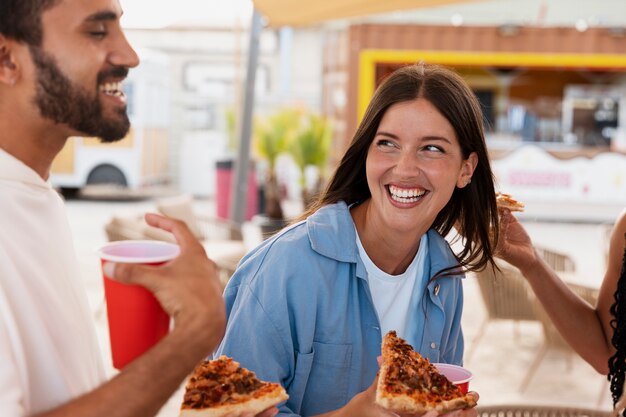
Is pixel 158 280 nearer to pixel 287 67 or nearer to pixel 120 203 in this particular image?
pixel 120 203

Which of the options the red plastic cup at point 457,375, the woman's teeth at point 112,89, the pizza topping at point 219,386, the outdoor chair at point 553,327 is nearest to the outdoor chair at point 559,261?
the outdoor chair at point 553,327

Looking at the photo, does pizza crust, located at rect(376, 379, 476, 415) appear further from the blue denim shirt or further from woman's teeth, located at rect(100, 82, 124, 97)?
woman's teeth, located at rect(100, 82, 124, 97)

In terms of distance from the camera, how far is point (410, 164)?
6.96ft

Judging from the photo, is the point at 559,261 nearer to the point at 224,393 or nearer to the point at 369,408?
the point at 369,408

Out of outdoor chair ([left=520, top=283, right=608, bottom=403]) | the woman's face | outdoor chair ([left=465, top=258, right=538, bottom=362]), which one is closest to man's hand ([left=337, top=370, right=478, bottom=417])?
the woman's face

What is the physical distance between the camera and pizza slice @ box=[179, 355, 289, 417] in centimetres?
137

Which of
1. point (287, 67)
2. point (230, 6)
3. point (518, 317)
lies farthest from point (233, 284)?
point (287, 67)

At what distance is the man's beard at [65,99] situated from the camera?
1203 mm

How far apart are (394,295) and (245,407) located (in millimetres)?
910

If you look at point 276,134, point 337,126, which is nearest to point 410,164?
point 276,134

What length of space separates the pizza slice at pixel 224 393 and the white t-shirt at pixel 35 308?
0.17m

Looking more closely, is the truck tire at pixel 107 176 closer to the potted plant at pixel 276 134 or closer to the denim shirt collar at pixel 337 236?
the potted plant at pixel 276 134

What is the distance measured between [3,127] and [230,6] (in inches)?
389

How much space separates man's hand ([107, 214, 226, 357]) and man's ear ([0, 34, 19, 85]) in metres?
0.34
